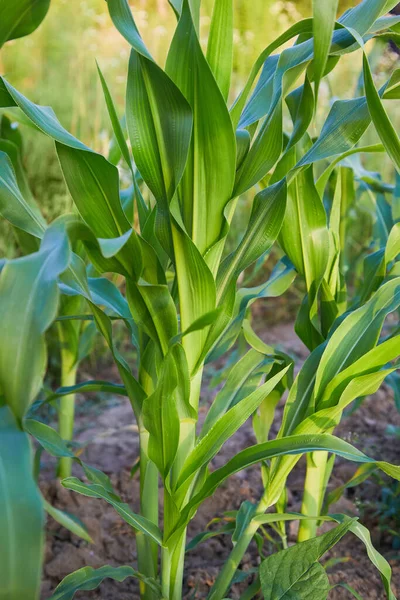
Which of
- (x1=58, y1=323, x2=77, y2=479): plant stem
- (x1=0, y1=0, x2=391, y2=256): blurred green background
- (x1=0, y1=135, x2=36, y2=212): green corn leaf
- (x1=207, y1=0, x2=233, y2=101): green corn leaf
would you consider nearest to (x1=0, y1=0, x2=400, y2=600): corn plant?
(x1=207, y1=0, x2=233, y2=101): green corn leaf

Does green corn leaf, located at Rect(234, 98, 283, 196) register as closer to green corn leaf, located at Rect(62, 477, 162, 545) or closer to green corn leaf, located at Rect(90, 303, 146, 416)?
green corn leaf, located at Rect(90, 303, 146, 416)

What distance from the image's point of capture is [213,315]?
27.8 inches

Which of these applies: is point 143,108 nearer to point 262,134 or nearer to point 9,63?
point 262,134

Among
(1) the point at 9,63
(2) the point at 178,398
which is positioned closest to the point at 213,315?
(2) the point at 178,398

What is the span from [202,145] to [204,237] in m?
0.13

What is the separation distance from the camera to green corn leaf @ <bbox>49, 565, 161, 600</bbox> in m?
0.91

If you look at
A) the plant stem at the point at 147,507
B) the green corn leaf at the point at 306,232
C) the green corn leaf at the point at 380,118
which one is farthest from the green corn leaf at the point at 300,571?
the green corn leaf at the point at 380,118

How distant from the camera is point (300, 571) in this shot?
0.92 metres

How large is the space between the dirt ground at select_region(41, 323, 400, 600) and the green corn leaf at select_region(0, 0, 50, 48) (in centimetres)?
96

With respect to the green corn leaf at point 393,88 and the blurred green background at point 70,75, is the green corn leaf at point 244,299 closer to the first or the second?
the green corn leaf at point 393,88

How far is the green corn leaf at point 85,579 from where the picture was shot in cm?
91

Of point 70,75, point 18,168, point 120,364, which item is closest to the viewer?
point 120,364

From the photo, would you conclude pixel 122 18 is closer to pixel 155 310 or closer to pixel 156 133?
pixel 156 133

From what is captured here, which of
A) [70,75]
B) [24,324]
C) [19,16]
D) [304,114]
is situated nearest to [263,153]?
[304,114]
